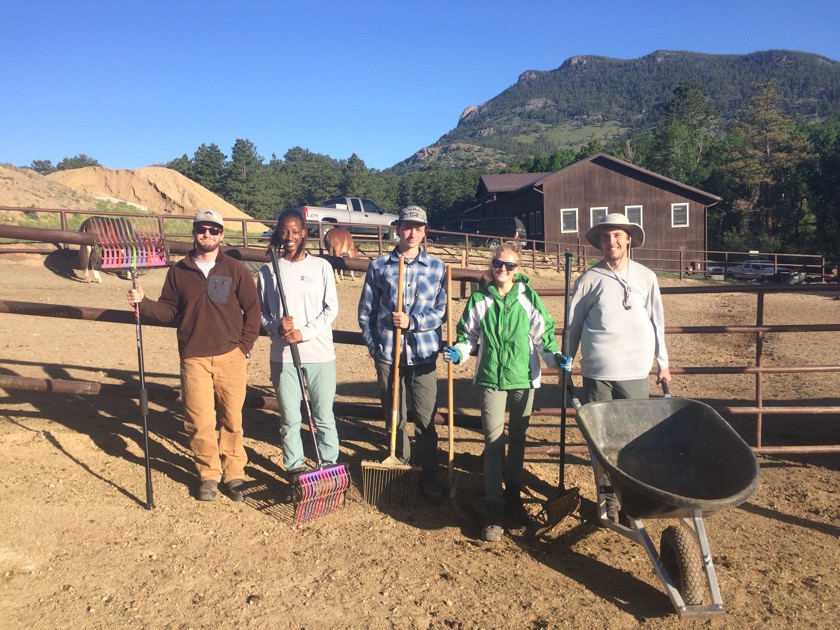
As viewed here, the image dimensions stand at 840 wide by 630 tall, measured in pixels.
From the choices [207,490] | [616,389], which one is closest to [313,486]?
[207,490]

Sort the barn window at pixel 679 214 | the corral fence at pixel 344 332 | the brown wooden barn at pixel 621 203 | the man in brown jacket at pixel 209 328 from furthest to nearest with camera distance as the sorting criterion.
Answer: the barn window at pixel 679 214, the brown wooden barn at pixel 621 203, the corral fence at pixel 344 332, the man in brown jacket at pixel 209 328

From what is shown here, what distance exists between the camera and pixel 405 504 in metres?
4.00

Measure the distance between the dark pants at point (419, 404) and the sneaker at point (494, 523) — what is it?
1.83ft

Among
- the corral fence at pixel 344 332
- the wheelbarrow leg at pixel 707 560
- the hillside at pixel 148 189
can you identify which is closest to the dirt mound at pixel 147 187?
the hillside at pixel 148 189

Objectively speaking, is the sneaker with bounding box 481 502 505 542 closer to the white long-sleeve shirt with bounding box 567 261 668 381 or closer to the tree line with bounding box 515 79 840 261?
the white long-sleeve shirt with bounding box 567 261 668 381

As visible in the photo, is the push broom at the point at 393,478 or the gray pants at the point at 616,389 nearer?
the gray pants at the point at 616,389

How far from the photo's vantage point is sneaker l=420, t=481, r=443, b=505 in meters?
4.04

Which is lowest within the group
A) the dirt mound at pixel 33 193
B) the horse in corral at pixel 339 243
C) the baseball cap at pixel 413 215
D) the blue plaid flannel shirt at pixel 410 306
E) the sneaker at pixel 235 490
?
the sneaker at pixel 235 490

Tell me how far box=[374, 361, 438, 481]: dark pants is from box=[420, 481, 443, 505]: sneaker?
0.12 ft

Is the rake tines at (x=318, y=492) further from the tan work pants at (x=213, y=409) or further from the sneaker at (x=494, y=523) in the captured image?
the sneaker at (x=494, y=523)

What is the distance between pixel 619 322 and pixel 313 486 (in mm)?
2003

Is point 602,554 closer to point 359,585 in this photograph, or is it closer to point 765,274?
point 359,585

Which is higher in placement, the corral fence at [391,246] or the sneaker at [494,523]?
the corral fence at [391,246]

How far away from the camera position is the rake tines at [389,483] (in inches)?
156
